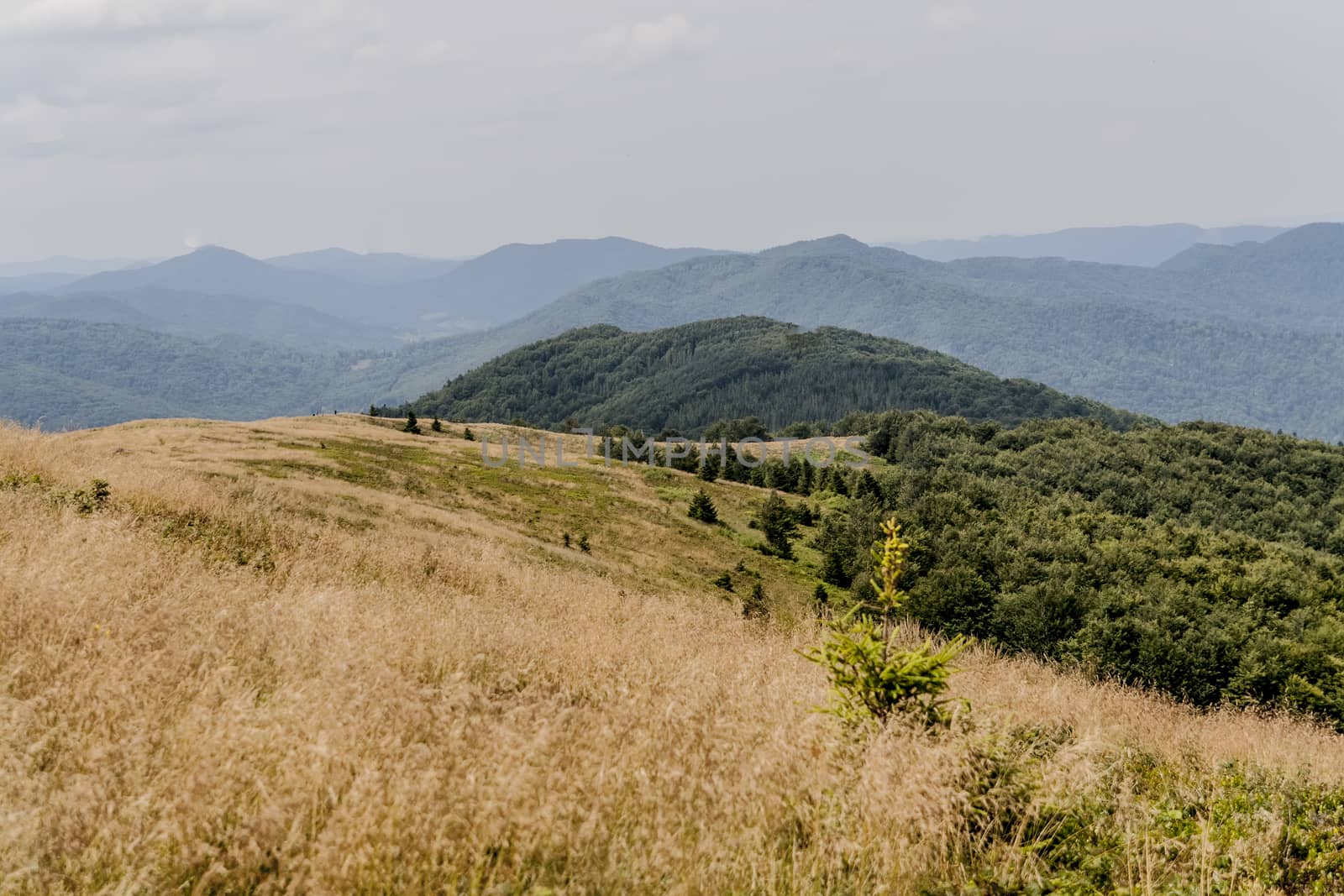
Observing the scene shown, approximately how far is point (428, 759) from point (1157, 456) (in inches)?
3986

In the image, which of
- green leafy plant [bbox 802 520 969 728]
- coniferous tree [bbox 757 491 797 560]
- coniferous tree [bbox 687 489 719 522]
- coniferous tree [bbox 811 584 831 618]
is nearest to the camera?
green leafy plant [bbox 802 520 969 728]

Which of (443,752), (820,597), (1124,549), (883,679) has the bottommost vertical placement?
(1124,549)

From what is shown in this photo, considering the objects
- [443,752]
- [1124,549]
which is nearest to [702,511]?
[1124,549]

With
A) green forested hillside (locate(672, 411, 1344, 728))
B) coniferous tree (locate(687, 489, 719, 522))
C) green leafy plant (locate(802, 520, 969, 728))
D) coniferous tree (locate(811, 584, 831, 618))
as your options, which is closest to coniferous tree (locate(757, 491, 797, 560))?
green forested hillside (locate(672, 411, 1344, 728))

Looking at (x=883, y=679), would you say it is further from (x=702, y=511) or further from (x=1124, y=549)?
(x=1124, y=549)

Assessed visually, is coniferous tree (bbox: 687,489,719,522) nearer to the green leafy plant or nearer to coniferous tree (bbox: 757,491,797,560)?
coniferous tree (bbox: 757,491,797,560)

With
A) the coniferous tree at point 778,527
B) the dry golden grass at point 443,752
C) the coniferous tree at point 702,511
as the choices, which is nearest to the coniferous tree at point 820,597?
the coniferous tree at point 778,527

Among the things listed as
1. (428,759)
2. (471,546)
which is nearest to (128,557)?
(428,759)

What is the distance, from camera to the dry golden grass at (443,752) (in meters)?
3.56

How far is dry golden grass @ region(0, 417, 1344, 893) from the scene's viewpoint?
11.7ft

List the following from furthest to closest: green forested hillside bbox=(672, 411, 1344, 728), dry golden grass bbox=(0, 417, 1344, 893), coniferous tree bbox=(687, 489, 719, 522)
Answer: coniferous tree bbox=(687, 489, 719, 522)
green forested hillside bbox=(672, 411, 1344, 728)
dry golden grass bbox=(0, 417, 1344, 893)

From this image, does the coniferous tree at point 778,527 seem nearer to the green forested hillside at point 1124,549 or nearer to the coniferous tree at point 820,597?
the green forested hillside at point 1124,549

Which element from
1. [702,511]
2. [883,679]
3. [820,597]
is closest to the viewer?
[883,679]

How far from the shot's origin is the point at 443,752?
4.25m
